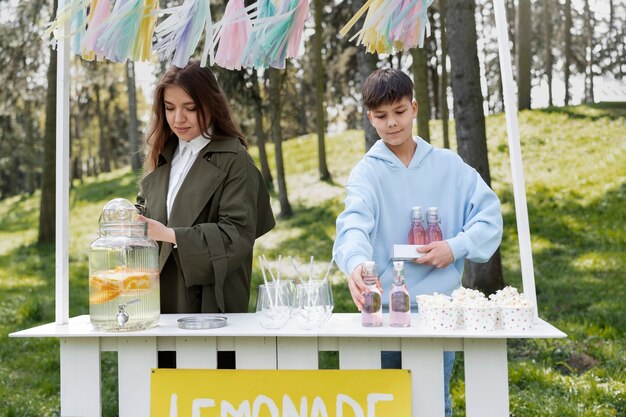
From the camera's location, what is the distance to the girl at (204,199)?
255 centimetres

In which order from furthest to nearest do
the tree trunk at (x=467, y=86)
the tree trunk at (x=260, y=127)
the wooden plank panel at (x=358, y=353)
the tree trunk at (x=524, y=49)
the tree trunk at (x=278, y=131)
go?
1. the tree trunk at (x=524, y=49)
2. the tree trunk at (x=278, y=131)
3. the tree trunk at (x=260, y=127)
4. the tree trunk at (x=467, y=86)
5. the wooden plank panel at (x=358, y=353)

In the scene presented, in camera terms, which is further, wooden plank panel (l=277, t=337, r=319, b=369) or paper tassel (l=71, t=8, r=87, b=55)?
paper tassel (l=71, t=8, r=87, b=55)

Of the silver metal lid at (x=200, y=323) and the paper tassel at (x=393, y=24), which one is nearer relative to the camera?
the silver metal lid at (x=200, y=323)

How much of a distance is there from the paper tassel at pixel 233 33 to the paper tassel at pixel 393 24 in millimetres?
395

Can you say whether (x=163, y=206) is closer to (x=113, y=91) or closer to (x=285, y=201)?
(x=285, y=201)

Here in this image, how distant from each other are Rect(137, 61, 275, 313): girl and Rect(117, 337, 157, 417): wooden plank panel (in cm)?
30

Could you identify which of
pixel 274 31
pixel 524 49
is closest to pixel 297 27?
pixel 274 31

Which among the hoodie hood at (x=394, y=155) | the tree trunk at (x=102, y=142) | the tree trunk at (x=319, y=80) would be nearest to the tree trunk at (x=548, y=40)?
the tree trunk at (x=319, y=80)

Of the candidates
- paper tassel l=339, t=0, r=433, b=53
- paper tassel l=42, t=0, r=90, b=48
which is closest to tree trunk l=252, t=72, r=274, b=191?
paper tassel l=339, t=0, r=433, b=53

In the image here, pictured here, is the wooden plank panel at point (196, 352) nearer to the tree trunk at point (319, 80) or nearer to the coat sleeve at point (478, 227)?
the coat sleeve at point (478, 227)

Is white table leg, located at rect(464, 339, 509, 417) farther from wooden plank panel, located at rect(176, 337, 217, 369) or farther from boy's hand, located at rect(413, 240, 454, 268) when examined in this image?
wooden plank panel, located at rect(176, 337, 217, 369)

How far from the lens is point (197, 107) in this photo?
2.69 metres

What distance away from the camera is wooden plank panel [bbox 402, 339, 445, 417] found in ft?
7.42

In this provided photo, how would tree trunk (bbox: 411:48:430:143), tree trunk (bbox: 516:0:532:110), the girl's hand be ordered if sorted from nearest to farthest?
the girl's hand → tree trunk (bbox: 411:48:430:143) → tree trunk (bbox: 516:0:532:110)
